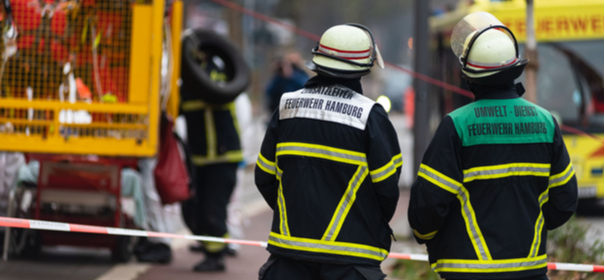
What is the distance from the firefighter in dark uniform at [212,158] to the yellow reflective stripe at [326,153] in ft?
9.98

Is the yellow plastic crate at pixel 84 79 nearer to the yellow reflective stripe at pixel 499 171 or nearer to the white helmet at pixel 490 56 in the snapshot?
the white helmet at pixel 490 56

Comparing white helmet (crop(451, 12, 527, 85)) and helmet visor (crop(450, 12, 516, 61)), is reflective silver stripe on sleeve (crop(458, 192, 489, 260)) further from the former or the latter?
helmet visor (crop(450, 12, 516, 61))

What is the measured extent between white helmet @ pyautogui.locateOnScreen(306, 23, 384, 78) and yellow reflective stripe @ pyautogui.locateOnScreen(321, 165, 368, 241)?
0.47 metres

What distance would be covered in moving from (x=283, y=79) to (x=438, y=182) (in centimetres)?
856

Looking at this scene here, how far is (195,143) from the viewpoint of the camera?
22.3 feet

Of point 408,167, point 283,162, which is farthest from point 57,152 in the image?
point 408,167

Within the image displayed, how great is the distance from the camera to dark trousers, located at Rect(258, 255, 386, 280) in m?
3.55

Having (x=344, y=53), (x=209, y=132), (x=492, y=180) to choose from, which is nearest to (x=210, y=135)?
(x=209, y=132)

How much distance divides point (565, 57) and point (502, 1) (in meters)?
1.24

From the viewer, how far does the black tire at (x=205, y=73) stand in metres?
6.54

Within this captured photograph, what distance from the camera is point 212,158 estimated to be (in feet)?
22.0

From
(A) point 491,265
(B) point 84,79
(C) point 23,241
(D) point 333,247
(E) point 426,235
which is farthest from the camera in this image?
(C) point 23,241

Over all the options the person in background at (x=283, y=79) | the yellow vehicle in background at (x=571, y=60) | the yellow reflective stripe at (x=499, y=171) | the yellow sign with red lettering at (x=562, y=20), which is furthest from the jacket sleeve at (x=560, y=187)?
the person in background at (x=283, y=79)

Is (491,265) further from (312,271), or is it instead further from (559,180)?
(312,271)
